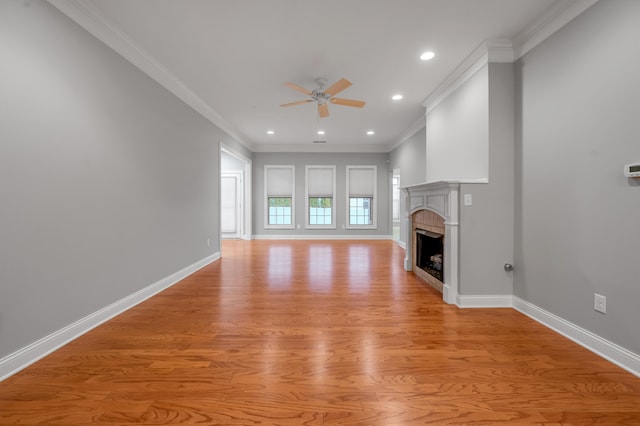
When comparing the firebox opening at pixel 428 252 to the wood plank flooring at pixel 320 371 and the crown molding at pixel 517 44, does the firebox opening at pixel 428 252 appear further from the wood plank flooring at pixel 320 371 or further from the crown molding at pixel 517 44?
the crown molding at pixel 517 44

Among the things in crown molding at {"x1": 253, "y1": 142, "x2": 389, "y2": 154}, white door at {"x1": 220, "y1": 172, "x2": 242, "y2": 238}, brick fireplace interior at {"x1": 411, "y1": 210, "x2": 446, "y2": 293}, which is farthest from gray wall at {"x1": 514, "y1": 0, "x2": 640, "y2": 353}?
white door at {"x1": 220, "y1": 172, "x2": 242, "y2": 238}

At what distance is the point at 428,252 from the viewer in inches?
A: 162

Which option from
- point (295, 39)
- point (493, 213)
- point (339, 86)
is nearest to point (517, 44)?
point (493, 213)

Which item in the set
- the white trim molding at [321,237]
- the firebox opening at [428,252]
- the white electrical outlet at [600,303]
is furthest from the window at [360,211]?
the white electrical outlet at [600,303]

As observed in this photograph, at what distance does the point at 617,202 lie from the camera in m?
1.86

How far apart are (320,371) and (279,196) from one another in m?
6.88

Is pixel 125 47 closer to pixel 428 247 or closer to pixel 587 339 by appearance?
pixel 428 247

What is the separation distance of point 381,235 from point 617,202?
650cm

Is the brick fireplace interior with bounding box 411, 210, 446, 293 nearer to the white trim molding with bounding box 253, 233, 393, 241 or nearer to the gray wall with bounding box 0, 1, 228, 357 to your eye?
the gray wall with bounding box 0, 1, 228, 357

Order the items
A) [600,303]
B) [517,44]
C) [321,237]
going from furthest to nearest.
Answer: [321,237] → [517,44] → [600,303]

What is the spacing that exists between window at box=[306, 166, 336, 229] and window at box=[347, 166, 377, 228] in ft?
1.70

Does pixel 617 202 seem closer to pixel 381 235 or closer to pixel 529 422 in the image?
pixel 529 422

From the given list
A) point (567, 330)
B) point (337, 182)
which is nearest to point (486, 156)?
point (567, 330)

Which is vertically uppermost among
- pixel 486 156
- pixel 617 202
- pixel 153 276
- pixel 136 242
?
pixel 486 156
